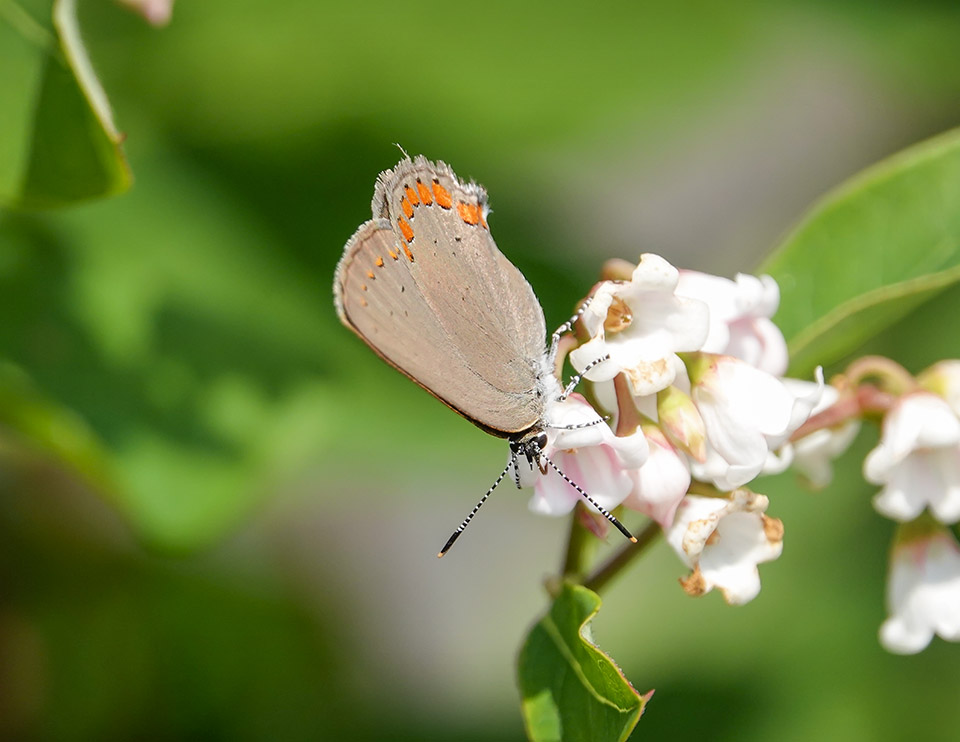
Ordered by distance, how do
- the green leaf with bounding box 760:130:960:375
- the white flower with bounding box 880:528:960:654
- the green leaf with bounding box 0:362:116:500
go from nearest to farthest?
1. the white flower with bounding box 880:528:960:654
2. the green leaf with bounding box 760:130:960:375
3. the green leaf with bounding box 0:362:116:500

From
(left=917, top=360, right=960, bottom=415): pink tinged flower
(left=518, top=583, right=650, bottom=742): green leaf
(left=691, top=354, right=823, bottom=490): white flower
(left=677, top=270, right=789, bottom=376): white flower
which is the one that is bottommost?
(left=518, top=583, right=650, bottom=742): green leaf

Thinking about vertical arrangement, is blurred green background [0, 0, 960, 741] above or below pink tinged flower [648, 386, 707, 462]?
below

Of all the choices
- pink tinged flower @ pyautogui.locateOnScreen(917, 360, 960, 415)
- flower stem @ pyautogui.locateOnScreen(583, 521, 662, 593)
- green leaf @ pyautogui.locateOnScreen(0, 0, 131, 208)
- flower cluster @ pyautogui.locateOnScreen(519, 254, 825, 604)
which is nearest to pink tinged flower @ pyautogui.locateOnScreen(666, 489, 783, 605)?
flower cluster @ pyautogui.locateOnScreen(519, 254, 825, 604)

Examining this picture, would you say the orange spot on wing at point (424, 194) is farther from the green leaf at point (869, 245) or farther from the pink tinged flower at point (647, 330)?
the green leaf at point (869, 245)

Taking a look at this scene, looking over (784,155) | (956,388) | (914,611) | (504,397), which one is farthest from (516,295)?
(784,155)

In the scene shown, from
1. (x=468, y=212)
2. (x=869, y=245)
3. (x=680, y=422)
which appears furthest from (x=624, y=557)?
(x=869, y=245)

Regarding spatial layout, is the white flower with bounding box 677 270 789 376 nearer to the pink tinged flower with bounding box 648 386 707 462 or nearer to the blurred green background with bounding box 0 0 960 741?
the pink tinged flower with bounding box 648 386 707 462

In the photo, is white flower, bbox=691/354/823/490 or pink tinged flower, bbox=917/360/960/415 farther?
pink tinged flower, bbox=917/360/960/415
